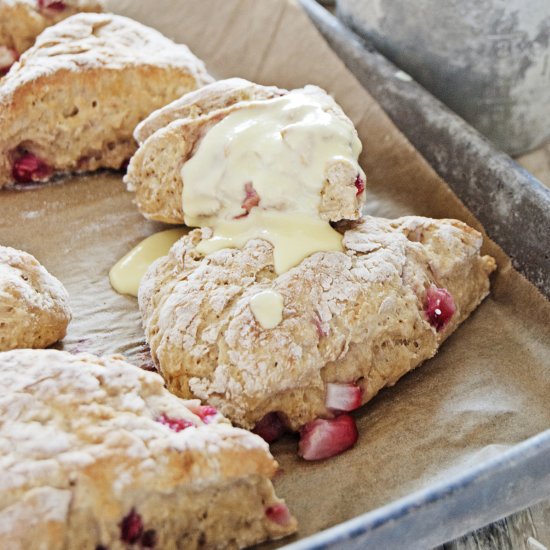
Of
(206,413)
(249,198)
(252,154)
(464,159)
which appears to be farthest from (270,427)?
(464,159)

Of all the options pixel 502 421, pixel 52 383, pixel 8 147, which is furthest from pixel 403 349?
pixel 8 147

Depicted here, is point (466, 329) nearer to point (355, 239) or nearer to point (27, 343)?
point (355, 239)

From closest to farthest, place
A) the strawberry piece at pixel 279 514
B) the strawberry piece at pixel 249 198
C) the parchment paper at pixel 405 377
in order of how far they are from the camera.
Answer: the strawberry piece at pixel 279 514 → the parchment paper at pixel 405 377 → the strawberry piece at pixel 249 198

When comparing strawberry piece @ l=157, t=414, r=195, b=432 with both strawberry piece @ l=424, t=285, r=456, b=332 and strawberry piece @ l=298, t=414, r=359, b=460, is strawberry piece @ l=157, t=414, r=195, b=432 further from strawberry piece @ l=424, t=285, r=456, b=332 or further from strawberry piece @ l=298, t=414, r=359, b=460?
strawberry piece @ l=424, t=285, r=456, b=332

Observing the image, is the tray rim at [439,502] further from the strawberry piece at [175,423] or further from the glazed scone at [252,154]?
the glazed scone at [252,154]

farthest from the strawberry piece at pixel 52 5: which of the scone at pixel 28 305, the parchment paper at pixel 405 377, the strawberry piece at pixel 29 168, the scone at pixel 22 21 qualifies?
the scone at pixel 28 305

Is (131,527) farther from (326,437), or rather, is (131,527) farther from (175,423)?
(326,437)
